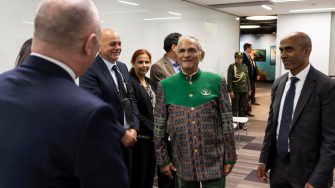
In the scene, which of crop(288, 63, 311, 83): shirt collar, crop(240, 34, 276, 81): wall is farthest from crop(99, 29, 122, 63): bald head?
crop(240, 34, 276, 81): wall

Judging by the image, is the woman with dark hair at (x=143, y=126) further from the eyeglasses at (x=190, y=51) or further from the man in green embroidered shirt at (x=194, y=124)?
the eyeglasses at (x=190, y=51)

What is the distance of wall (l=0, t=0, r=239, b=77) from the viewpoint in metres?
3.38

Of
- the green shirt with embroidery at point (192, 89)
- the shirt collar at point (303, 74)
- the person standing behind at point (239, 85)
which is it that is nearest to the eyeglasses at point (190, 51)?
the green shirt with embroidery at point (192, 89)

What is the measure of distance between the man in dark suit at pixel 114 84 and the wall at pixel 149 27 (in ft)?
4.09

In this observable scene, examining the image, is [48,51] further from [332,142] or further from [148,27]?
[148,27]

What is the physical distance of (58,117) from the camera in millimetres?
797

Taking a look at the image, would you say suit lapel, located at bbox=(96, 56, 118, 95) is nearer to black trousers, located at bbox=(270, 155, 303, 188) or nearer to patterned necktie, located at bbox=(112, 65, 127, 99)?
patterned necktie, located at bbox=(112, 65, 127, 99)

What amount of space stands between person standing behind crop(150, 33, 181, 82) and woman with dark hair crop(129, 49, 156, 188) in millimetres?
210

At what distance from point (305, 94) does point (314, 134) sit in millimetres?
235

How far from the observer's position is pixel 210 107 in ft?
6.81

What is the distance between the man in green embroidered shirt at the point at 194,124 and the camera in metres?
2.06

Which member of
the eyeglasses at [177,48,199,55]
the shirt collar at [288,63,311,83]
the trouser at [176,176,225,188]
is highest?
the eyeglasses at [177,48,199,55]

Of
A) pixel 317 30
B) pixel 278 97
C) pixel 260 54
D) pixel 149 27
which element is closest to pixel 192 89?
pixel 278 97

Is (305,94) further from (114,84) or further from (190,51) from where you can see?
(114,84)
